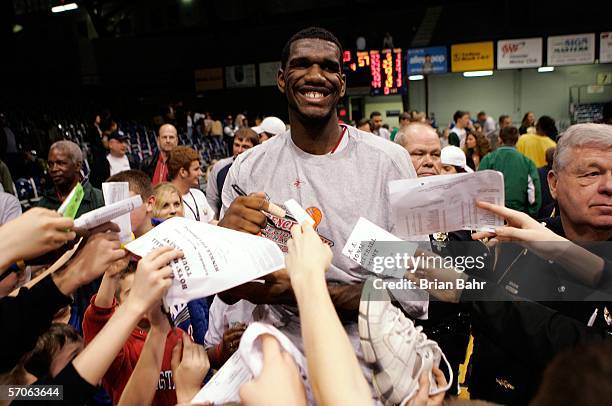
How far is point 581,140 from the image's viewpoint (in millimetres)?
1664

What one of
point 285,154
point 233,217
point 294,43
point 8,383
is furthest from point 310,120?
point 8,383

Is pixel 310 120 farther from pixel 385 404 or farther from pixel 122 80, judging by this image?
pixel 122 80

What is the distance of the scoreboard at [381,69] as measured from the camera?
11641mm

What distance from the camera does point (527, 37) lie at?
44.8 feet

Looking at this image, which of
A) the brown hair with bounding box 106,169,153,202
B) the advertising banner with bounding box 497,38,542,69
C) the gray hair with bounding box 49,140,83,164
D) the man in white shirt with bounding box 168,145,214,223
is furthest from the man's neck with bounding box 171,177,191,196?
the advertising banner with bounding box 497,38,542,69

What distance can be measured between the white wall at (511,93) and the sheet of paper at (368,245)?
56.8 feet

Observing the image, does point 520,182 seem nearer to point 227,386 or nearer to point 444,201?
point 444,201

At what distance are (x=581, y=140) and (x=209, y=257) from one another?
4.27 ft

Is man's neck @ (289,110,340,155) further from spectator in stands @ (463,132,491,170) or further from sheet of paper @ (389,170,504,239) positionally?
spectator in stands @ (463,132,491,170)

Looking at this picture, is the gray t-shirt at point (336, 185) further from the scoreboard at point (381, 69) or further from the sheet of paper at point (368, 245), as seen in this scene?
the scoreboard at point (381, 69)

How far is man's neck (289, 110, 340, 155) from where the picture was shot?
1774mm

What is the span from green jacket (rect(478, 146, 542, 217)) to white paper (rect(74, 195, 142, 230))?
14.2ft

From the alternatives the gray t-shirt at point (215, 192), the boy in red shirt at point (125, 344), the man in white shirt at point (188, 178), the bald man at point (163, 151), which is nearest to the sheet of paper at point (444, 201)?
the boy in red shirt at point (125, 344)

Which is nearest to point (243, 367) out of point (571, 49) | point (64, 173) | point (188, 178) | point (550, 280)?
point (550, 280)
